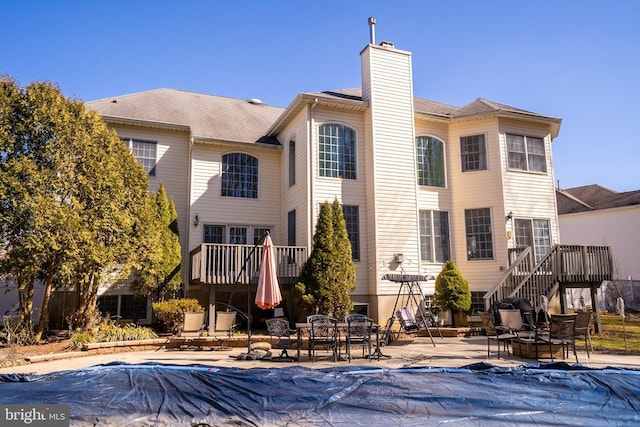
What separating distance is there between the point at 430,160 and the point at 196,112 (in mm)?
9306

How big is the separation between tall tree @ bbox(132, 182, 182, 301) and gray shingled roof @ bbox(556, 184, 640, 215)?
80.9ft

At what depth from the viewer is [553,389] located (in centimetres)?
593

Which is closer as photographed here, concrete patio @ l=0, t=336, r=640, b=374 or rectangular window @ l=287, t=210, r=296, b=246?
concrete patio @ l=0, t=336, r=640, b=374

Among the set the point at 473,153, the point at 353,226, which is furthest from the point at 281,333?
the point at 473,153

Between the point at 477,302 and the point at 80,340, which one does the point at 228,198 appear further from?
the point at 477,302

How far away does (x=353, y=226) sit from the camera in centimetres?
1507

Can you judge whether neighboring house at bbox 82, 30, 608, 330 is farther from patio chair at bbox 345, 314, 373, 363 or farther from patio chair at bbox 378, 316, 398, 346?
patio chair at bbox 345, 314, 373, 363

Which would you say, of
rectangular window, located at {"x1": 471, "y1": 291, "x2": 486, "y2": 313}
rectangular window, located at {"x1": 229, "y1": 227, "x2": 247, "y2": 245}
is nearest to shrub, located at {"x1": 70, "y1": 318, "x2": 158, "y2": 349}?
rectangular window, located at {"x1": 229, "y1": 227, "x2": 247, "y2": 245}

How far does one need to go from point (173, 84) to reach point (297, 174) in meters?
8.59

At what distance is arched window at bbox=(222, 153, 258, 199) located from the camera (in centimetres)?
1641

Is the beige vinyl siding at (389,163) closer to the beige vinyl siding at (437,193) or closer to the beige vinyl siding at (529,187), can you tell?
the beige vinyl siding at (437,193)

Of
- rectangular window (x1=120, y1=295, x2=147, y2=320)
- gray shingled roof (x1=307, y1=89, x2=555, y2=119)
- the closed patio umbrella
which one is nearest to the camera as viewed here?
the closed patio umbrella

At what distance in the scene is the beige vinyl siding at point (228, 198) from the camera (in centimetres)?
1578

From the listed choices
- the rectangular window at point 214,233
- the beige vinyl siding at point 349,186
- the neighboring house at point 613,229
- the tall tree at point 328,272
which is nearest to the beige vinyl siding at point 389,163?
the beige vinyl siding at point 349,186
